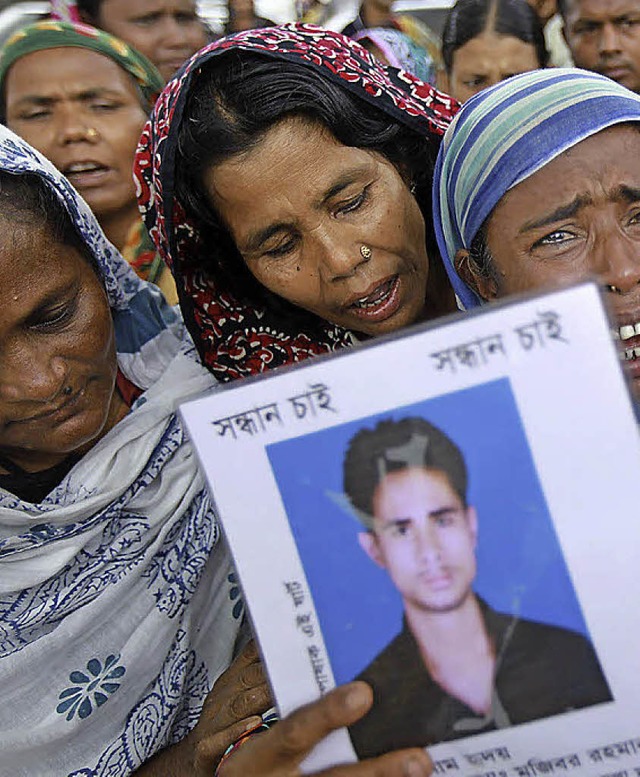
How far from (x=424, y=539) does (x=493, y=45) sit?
3.04 meters

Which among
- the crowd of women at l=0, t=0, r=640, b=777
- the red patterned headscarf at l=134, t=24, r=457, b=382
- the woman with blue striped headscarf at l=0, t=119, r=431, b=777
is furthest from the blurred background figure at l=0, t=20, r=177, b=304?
the woman with blue striped headscarf at l=0, t=119, r=431, b=777

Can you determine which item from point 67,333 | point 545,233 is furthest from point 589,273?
point 67,333

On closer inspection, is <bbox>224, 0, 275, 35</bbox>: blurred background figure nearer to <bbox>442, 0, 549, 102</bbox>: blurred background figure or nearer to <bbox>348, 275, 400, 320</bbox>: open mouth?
<bbox>442, 0, 549, 102</bbox>: blurred background figure

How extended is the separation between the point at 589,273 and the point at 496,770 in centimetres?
68

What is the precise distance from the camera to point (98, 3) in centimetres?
342

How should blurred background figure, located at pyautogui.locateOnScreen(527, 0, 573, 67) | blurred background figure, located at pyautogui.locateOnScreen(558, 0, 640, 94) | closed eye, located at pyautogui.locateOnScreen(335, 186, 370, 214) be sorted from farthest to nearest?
blurred background figure, located at pyautogui.locateOnScreen(527, 0, 573, 67), blurred background figure, located at pyautogui.locateOnScreen(558, 0, 640, 94), closed eye, located at pyautogui.locateOnScreen(335, 186, 370, 214)

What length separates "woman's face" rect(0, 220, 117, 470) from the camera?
153 centimetres

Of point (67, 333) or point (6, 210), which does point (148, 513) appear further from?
point (6, 210)

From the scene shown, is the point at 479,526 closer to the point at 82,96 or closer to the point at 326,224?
the point at 326,224

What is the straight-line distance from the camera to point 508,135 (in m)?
1.43

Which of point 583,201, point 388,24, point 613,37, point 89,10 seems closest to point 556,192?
point 583,201

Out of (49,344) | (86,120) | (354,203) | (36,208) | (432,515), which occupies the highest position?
(86,120)

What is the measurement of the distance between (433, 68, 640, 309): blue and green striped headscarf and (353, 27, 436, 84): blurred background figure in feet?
6.12

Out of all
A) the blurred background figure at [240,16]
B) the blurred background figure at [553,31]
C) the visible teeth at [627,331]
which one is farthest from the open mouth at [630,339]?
the blurred background figure at [240,16]
